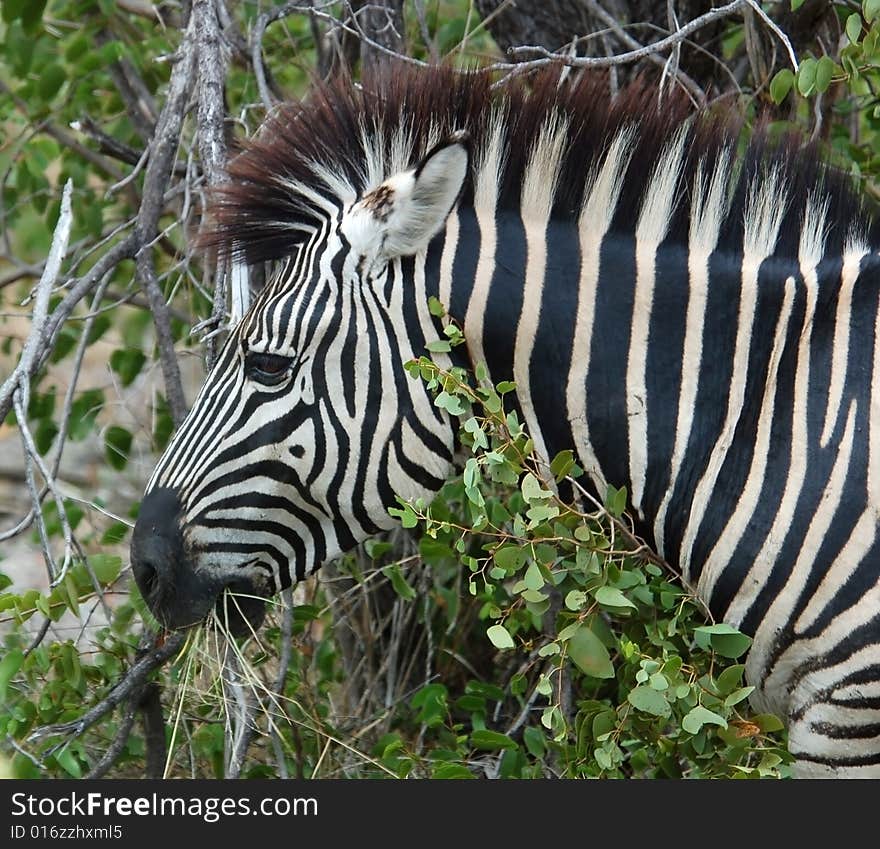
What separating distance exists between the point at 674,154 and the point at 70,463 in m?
7.03

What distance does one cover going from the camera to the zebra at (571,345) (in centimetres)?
284

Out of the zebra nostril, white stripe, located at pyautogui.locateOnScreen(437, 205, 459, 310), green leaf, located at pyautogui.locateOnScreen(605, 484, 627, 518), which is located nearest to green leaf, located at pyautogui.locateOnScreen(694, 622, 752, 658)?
green leaf, located at pyautogui.locateOnScreen(605, 484, 627, 518)

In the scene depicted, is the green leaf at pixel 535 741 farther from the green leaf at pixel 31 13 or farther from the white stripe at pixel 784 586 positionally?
the green leaf at pixel 31 13

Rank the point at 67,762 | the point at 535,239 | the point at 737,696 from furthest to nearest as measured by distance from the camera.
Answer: the point at 67,762 → the point at 535,239 → the point at 737,696

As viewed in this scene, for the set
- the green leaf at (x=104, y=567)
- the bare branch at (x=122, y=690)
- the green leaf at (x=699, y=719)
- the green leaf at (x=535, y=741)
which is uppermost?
the green leaf at (x=104, y=567)

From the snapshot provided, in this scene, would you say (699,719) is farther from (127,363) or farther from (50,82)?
(50,82)

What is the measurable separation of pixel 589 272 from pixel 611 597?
81 cm

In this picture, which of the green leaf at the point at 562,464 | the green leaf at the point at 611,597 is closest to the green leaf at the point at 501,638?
the green leaf at the point at 611,597

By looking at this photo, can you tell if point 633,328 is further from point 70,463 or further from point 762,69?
point 70,463

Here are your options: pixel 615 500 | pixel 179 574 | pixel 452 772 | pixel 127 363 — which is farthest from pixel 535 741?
pixel 127 363

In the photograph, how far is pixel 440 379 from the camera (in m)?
2.88

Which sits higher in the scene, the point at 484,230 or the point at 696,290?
the point at 484,230

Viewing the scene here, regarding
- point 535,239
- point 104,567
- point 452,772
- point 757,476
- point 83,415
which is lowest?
point 452,772

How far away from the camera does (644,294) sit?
117 inches
